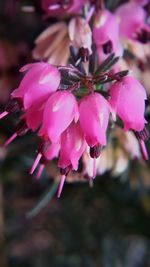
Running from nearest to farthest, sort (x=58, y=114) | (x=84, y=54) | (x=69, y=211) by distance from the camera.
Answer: (x=58, y=114) < (x=84, y=54) < (x=69, y=211)

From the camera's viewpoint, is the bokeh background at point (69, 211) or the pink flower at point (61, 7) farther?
the bokeh background at point (69, 211)

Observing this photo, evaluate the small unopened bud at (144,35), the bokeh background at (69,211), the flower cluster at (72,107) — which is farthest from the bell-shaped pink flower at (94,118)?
the bokeh background at (69,211)

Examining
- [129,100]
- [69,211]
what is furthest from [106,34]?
[69,211]

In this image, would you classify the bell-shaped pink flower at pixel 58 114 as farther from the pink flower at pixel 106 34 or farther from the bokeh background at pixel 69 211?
the bokeh background at pixel 69 211

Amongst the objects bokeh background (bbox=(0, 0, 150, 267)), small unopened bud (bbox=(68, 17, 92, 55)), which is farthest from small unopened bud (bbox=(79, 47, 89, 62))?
bokeh background (bbox=(0, 0, 150, 267))

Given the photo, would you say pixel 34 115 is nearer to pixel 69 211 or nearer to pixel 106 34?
pixel 106 34

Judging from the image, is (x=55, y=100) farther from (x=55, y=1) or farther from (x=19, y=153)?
(x=19, y=153)

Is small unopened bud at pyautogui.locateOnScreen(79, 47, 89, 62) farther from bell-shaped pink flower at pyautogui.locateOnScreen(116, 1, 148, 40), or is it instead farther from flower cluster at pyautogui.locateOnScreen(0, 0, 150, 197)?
bell-shaped pink flower at pyautogui.locateOnScreen(116, 1, 148, 40)
